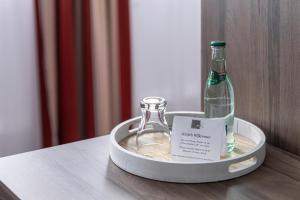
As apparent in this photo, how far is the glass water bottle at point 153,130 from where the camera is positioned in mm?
1167

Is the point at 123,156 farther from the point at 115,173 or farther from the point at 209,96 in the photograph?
the point at 209,96

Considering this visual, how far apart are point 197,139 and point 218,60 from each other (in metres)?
0.19

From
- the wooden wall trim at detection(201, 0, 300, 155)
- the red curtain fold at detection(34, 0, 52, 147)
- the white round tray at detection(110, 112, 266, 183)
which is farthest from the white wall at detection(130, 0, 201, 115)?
the white round tray at detection(110, 112, 266, 183)

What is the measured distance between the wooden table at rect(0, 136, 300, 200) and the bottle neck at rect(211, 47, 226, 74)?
228 millimetres

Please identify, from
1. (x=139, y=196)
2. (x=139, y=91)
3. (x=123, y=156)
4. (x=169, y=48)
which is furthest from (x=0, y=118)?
(x=139, y=196)

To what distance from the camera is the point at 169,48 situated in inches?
97.9

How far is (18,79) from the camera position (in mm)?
2010

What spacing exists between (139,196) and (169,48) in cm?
159

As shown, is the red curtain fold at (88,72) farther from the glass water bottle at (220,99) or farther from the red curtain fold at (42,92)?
the glass water bottle at (220,99)

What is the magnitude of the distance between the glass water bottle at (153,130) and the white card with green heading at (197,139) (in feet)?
0.22

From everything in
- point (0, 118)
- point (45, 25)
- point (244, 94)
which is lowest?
point (0, 118)

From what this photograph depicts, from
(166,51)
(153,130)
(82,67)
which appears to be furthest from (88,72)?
(153,130)

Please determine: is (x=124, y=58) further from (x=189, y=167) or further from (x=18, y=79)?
(x=189, y=167)

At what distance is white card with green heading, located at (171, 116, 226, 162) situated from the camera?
107 cm
